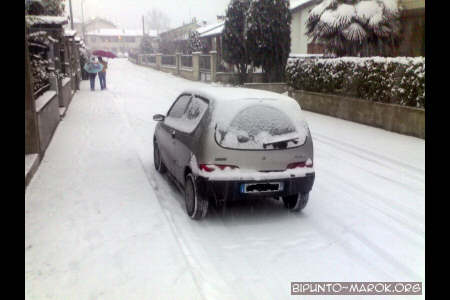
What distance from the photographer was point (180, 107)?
6.62m

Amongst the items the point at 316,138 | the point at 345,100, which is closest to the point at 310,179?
the point at 316,138

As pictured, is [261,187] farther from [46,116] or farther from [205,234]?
[46,116]

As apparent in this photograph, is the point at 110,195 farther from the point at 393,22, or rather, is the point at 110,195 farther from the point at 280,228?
the point at 393,22

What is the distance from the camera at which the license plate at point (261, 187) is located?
16.9 feet

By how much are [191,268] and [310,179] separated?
2044 mm

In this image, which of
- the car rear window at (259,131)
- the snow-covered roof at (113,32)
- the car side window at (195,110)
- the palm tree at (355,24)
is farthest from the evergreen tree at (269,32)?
the snow-covered roof at (113,32)

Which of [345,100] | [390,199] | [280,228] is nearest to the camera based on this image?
[280,228]

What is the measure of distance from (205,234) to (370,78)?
933cm

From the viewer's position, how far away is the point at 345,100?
1375 centimetres

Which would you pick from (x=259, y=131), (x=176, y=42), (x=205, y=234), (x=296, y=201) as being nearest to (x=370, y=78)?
(x=296, y=201)

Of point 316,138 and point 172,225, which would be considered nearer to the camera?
point 172,225

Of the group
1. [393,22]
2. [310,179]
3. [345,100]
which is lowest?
[310,179]

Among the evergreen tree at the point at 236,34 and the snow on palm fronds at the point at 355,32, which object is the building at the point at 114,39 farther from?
the snow on palm fronds at the point at 355,32
